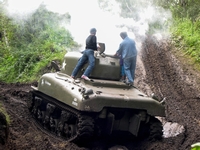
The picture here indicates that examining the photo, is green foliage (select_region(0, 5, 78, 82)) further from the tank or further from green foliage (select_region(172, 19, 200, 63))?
the tank

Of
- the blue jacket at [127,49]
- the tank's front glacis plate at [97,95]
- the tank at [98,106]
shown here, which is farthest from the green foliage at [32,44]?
the tank's front glacis plate at [97,95]

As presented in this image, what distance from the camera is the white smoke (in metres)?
16.9

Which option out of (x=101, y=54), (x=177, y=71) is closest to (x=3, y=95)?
(x=101, y=54)

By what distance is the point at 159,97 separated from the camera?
49.2ft

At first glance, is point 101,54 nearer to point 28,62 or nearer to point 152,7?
point 28,62

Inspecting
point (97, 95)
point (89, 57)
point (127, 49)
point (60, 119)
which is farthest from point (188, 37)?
point (97, 95)

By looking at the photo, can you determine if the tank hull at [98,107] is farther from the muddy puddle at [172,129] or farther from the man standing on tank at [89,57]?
the muddy puddle at [172,129]

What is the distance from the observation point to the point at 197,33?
19484 mm

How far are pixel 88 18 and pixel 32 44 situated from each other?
4.56 meters

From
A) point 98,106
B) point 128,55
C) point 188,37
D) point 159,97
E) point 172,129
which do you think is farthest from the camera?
point 188,37

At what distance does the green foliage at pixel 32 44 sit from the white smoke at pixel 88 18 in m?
0.57

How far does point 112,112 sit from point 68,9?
991cm

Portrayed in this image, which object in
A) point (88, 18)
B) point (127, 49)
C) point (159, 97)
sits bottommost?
point (159, 97)

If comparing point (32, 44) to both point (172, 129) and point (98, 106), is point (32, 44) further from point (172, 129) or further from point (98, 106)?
point (98, 106)
